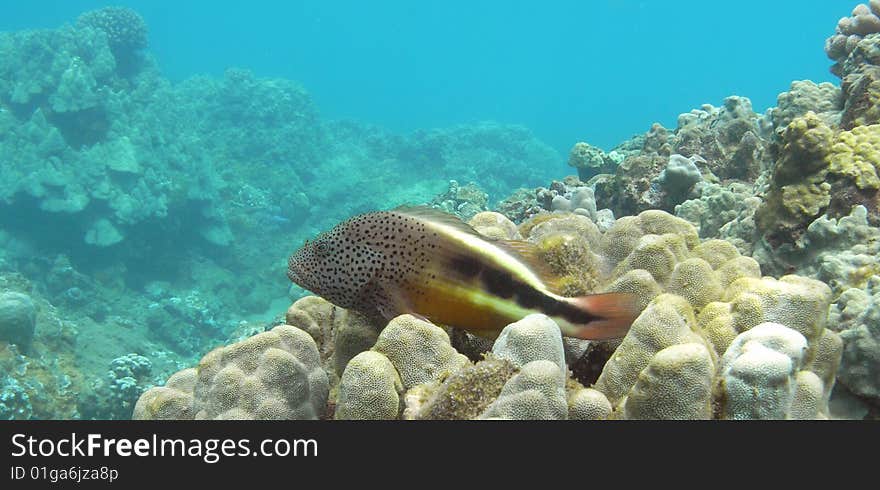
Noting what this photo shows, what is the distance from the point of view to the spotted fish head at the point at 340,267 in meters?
2.59

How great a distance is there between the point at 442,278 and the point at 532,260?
0.41 meters

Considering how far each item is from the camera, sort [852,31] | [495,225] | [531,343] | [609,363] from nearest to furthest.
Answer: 1. [531,343]
2. [609,363]
3. [495,225]
4. [852,31]

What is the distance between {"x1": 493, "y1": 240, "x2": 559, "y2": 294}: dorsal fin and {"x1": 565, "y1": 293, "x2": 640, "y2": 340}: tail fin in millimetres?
151

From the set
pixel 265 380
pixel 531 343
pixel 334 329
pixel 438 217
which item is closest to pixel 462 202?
pixel 334 329

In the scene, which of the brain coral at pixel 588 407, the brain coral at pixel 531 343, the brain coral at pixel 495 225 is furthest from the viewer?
the brain coral at pixel 495 225

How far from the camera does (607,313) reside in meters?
2.33

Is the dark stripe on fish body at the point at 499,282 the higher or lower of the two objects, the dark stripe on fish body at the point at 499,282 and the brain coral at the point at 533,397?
the higher

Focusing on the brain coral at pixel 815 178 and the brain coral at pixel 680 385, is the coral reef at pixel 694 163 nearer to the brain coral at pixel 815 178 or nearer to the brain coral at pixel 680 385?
the brain coral at pixel 815 178

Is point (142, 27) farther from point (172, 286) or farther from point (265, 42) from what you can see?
point (265, 42)

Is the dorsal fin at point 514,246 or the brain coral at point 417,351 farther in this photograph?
the dorsal fin at point 514,246

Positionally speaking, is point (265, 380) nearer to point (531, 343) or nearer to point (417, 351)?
point (417, 351)

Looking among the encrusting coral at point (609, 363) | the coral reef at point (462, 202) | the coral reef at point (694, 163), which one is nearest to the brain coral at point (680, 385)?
the encrusting coral at point (609, 363)

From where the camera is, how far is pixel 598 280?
113 inches
